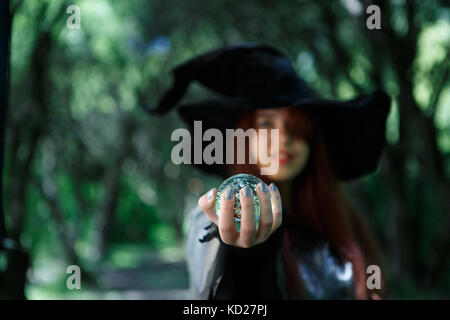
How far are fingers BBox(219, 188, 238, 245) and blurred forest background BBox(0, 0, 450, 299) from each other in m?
1.01

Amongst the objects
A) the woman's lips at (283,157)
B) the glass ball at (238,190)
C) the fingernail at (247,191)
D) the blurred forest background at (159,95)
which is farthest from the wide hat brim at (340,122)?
the fingernail at (247,191)

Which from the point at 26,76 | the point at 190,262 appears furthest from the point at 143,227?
the point at 190,262

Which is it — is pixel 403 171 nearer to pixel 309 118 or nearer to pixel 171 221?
pixel 309 118

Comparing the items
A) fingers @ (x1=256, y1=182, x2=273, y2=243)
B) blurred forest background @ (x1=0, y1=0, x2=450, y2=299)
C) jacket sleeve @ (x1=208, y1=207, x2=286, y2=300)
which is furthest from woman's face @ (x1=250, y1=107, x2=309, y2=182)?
blurred forest background @ (x1=0, y1=0, x2=450, y2=299)

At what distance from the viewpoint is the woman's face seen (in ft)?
6.63

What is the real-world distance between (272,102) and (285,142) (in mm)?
179

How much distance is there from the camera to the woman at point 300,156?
193cm

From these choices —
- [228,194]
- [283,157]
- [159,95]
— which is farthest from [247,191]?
[159,95]

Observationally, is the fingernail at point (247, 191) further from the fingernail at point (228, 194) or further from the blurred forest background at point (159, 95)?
the blurred forest background at point (159, 95)

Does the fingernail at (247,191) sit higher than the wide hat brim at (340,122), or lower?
lower

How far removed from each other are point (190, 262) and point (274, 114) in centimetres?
73

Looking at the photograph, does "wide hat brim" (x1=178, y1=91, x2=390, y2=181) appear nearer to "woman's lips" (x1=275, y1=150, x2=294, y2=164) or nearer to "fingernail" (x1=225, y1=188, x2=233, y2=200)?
"woman's lips" (x1=275, y1=150, x2=294, y2=164)

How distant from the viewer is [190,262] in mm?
2041

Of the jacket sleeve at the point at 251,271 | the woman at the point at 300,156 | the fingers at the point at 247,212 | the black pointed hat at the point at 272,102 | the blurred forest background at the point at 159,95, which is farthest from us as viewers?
the blurred forest background at the point at 159,95
